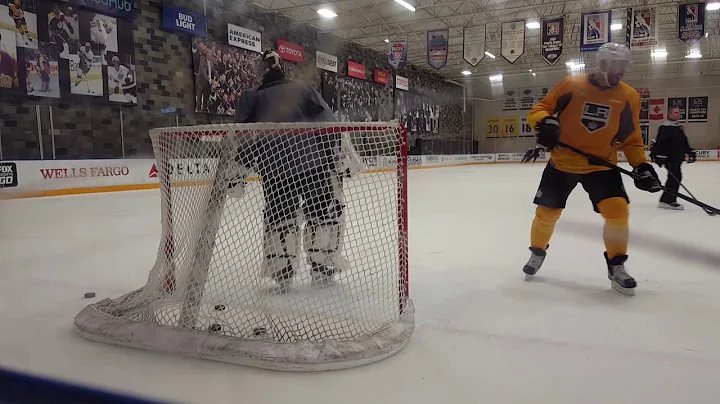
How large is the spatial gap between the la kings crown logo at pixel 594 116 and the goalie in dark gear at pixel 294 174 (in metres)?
0.95

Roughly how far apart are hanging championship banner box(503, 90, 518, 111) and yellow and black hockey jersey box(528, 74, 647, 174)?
10656mm

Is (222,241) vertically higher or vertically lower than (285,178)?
lower

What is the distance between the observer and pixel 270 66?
5.98ft

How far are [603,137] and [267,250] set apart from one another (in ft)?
4.45

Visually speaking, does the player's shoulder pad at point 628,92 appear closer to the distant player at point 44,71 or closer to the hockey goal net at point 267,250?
the hockey goal net at point 267,250

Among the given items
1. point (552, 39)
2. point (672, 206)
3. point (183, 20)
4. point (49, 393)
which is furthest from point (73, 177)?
point (552, 39)

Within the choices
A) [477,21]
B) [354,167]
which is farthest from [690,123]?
[354,167]

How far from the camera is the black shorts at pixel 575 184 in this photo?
1919mm

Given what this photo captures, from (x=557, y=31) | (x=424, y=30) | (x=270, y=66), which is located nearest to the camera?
(x=270, y=66)

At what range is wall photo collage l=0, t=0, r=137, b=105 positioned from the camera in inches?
193

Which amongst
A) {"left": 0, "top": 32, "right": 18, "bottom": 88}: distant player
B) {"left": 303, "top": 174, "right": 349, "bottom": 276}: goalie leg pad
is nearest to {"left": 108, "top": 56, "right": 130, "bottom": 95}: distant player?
Answer: {"left": 0, "top": 32, "right": 18, "bottom": 88}: distant player

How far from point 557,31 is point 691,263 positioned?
7.52 meters

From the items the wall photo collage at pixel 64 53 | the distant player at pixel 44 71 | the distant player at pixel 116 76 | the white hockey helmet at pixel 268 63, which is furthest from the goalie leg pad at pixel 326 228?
the distant player at pixel 116 76

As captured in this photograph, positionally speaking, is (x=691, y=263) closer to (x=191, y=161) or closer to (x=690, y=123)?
(x=191, y=161)
